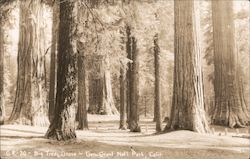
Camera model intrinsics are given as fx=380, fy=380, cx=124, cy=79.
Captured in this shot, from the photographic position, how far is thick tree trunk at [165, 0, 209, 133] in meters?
9.86

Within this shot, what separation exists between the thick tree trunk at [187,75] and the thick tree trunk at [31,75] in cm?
517

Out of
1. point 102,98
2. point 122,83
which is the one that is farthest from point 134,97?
point 102,98

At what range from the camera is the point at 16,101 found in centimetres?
1341

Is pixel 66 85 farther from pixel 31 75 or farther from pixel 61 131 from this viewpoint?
pixel 31 75

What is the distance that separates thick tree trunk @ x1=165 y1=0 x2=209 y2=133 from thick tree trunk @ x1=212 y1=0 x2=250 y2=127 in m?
3.43

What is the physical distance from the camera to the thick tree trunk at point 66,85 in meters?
8.70

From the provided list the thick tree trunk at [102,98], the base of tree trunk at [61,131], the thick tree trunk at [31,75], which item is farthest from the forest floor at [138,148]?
the thick tree trunk at [102,98]

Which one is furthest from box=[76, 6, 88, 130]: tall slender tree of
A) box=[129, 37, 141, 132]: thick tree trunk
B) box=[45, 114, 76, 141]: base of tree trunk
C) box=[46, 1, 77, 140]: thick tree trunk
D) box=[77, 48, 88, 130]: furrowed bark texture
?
box=[45, 114, 76, 141]: base of tree trunk

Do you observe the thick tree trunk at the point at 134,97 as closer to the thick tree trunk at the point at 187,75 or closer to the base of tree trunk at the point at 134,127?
the base of tree trunk at the point at 134,127

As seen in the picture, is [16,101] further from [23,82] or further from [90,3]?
[90,3]

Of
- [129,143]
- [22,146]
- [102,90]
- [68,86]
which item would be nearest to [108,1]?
[68,86]

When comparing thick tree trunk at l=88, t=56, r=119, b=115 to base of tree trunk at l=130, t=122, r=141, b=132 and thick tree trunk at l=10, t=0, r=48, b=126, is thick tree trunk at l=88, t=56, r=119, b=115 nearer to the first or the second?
thick tree trunk at l=10, t=0, r=48, b=126

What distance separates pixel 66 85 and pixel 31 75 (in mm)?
4980

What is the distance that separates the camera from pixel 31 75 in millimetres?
13383
